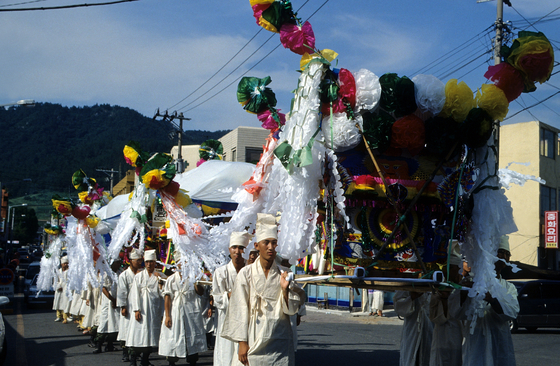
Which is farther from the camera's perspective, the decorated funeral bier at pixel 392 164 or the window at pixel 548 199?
the window at pixel 548 199

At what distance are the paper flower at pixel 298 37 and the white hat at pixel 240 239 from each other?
273 cm

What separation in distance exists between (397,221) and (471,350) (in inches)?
111

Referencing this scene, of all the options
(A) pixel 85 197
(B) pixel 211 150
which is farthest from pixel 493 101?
(A) pixel 85 197

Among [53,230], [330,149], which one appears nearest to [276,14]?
[330,149]

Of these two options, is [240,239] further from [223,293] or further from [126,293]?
[126,293]

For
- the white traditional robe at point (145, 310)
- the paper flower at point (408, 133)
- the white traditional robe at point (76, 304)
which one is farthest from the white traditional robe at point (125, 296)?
the paper flower at point (408, 133)

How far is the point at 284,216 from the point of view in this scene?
193 inches

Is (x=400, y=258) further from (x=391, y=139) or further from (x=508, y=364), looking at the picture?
(x=508, y=364)

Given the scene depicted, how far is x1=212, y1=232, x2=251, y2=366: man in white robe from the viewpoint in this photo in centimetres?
692

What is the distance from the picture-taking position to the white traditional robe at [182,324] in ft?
29.6

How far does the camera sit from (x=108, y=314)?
1166 centimetres

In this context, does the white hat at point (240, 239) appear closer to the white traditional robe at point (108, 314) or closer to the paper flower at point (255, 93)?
the paper flower at point (255, 93)

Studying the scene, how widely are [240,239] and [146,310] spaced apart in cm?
367

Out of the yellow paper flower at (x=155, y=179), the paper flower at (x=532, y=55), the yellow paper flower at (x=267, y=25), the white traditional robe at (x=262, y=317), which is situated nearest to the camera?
the paper flower at (x=532, y=55)
